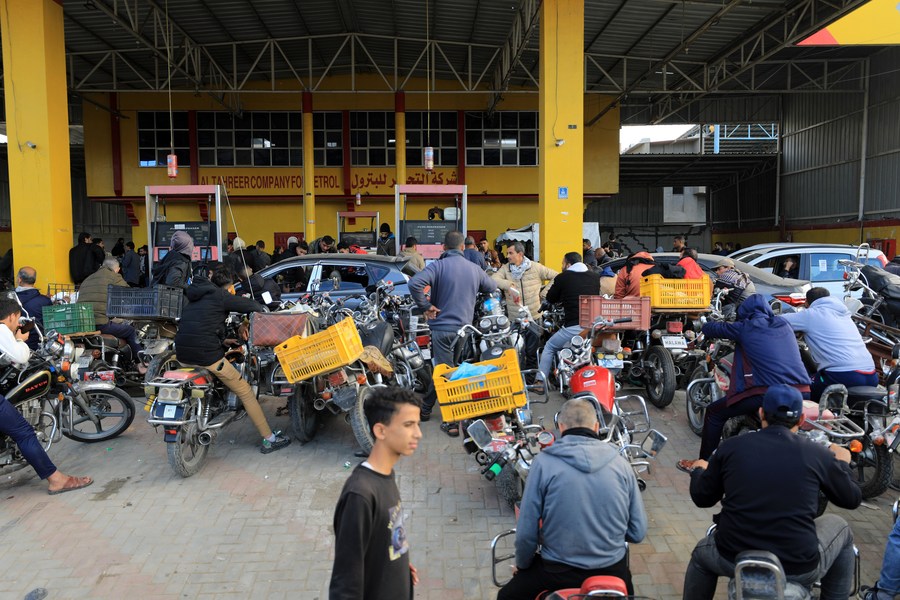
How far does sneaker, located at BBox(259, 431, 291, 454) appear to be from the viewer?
5977 millimetres

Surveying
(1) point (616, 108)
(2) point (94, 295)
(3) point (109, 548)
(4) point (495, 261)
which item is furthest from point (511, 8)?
(3) point (109, 548)

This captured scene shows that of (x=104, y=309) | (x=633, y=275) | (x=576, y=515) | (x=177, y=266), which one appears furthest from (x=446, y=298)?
(x=104, y=309)

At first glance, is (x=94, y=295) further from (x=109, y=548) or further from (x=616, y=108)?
(x=616, y=108)

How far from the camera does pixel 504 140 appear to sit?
22281 mm

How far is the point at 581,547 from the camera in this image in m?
2.84

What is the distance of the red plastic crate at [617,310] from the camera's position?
6273 mm

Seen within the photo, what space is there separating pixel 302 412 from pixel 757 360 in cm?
383

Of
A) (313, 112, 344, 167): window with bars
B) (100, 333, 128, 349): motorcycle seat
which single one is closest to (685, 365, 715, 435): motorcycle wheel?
(100, 333, 128, 349): motorcycle seat

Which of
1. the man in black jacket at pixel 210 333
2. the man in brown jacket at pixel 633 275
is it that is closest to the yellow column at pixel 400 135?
the man in brown jacket at pixel 633 275

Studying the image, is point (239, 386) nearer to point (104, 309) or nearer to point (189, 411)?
point (189, 411)

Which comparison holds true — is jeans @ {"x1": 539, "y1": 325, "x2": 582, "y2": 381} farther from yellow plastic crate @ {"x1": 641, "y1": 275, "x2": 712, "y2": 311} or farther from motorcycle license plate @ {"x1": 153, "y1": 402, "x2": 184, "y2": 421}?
motorcycle license plate @ {"x1": 153, "y1": 402, "x2": 184, "y2": 421}

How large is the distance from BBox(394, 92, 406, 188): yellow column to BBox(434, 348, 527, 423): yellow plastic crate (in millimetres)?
16424

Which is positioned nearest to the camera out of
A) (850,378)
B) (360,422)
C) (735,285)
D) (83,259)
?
(850,378)

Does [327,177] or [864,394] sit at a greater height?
[327,177]
